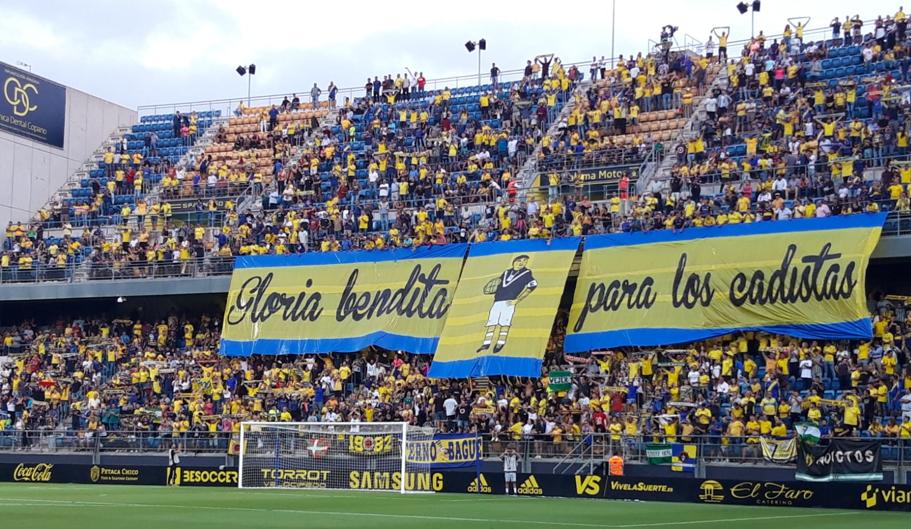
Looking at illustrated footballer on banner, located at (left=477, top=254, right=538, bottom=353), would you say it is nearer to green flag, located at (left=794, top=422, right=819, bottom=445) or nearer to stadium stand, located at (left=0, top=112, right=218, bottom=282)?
green flag, located at (left=794, top=422, right=819, bottom=445)

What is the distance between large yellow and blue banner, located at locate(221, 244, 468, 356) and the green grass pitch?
11.6 m

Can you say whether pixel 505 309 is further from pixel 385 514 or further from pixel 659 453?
pixel 385 514

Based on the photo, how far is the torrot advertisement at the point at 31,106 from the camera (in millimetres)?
57469

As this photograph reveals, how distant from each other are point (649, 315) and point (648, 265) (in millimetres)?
1456

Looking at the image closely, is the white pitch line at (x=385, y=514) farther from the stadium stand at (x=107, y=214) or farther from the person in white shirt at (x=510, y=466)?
the stadium stand at (x=107, y=214)

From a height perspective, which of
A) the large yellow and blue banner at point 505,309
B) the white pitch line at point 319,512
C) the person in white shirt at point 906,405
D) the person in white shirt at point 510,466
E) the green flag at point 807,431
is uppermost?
the large yellow and blue banner at point 505,309

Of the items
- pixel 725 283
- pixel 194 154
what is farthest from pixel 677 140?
pixel 194 154

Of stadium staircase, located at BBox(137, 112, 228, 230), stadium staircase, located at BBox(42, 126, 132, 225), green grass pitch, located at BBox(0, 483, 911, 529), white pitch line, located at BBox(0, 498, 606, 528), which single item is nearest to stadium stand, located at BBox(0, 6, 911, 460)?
stadium staircase, located at BBox(137, 112, 228, 230)

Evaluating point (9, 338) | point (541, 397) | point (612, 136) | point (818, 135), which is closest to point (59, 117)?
point (9, 338)

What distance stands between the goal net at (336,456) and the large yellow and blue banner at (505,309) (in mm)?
4638

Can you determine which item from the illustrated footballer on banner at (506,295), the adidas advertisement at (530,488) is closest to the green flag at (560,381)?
A: the illustrated footballer on banner at (506,295)

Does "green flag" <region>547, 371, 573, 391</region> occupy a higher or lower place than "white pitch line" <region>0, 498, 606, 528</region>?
higher

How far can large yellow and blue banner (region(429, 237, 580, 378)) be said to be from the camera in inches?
1594

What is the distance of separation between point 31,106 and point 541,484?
34.4 meters
